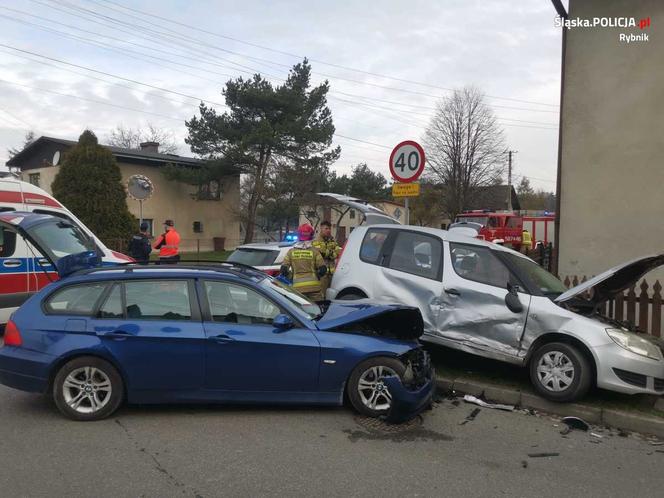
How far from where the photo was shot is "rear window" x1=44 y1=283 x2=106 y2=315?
4.87 meters

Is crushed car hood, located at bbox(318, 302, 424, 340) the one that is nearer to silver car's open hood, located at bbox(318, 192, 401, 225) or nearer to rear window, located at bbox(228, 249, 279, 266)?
silver car's open hood, located at bbox(318, 192, 401, 225)

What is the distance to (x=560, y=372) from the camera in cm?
527

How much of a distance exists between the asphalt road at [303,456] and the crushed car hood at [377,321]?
0.82 meters

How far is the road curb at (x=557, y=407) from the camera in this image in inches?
193

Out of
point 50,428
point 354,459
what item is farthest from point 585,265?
point 50,428

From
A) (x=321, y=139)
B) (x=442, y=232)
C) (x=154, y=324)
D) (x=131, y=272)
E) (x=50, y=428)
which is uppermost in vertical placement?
(x=321, y=139)

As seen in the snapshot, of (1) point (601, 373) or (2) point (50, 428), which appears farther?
(1) point (601, 373)

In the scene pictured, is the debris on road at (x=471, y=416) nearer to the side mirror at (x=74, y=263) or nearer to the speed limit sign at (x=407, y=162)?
the speed limit sign at (x=407, y=162)

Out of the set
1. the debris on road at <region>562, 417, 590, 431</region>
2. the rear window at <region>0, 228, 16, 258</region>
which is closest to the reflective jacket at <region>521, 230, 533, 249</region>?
the debris on road at <region>562, 417, 590, 431</region>

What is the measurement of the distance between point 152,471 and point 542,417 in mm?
3639

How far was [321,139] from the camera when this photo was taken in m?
29.0

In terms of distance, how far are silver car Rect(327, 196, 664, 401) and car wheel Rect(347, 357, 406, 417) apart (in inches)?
49.0

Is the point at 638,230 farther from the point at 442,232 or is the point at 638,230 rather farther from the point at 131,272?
the point at 131,272

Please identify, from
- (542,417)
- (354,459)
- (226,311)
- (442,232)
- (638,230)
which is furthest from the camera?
(638,230)
